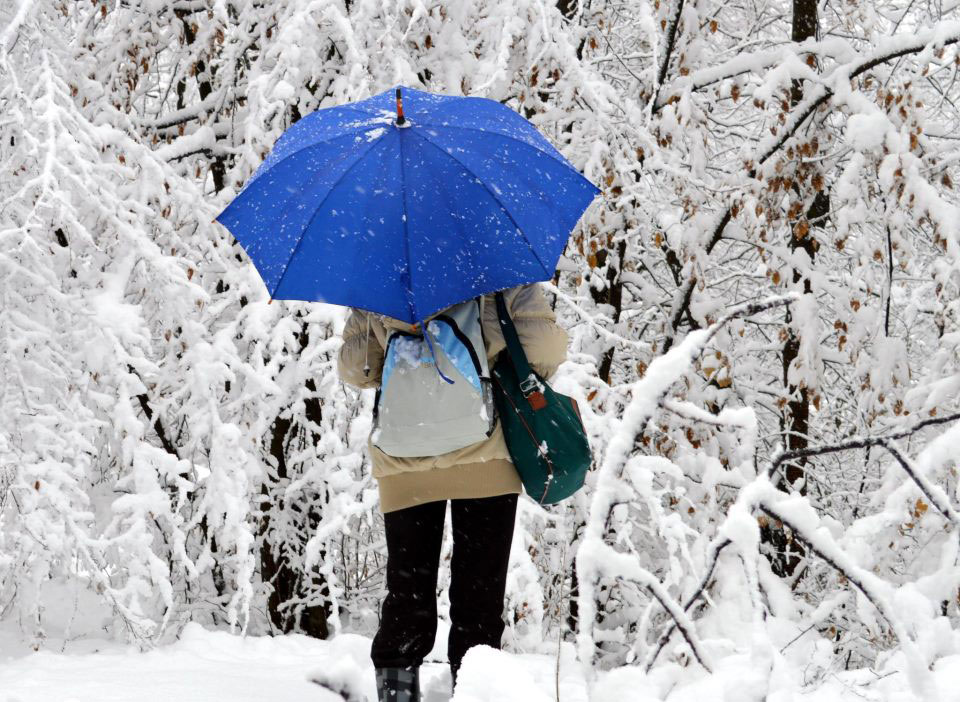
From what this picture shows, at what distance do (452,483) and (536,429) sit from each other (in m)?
0.24

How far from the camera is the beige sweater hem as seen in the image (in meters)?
2.26

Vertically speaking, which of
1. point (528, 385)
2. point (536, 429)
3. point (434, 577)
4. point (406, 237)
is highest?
point (406, 237)

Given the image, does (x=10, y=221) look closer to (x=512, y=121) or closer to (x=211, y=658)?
(x=211, y=658)

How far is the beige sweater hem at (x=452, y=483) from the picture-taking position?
2.26 m

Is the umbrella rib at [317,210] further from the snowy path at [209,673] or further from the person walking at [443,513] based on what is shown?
the snowy path at [209,673]

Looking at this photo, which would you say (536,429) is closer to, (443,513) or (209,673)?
(443,513)

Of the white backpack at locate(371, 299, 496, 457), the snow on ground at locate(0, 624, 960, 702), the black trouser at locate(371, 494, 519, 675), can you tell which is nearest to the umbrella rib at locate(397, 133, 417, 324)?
the white backpack at locate(371, 299, 496, 457)

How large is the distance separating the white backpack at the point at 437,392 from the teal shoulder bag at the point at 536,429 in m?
0.05

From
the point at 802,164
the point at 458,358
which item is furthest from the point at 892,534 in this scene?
the point at 458,358

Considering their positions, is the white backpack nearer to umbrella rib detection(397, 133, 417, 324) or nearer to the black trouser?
umbrella rib detection(397, 133, 417, 324)

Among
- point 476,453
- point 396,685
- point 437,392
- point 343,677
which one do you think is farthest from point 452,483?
point 343,677

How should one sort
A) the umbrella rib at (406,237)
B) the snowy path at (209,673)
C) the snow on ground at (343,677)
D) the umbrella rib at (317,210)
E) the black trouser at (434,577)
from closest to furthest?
the snow on ground at (343,677), the umbrella rib at (406,237), the umbrella rib at (317,210), the black trouser at (434,577), the snowy path at (209,673)

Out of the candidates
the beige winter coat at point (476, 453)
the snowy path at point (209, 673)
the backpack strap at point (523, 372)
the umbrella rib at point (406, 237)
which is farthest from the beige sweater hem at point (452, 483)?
the snowy path at point (209, 673)

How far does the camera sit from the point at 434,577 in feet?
7.98
